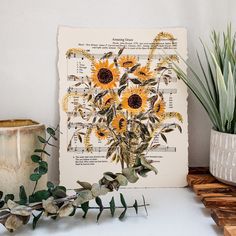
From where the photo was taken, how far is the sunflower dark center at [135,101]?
2.43 feet

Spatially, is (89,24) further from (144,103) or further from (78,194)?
(78,194)

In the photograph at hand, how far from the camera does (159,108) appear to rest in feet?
2.44

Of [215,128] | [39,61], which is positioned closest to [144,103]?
[215,128]

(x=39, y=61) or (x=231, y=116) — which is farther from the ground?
(x=39, y=61)

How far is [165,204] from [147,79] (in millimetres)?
287

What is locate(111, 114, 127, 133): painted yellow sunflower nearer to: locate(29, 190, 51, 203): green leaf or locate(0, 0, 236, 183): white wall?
locate(0, 0, 236, 183): white wall

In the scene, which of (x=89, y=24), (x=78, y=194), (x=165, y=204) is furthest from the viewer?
(x=89, y=24)

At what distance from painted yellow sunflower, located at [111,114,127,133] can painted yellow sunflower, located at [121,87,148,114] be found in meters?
0.02

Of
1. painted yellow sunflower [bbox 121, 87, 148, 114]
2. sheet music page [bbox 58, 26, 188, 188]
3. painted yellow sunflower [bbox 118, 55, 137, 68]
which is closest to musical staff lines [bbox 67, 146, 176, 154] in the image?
sheet music page [bbox 58, 26, 188, 188]

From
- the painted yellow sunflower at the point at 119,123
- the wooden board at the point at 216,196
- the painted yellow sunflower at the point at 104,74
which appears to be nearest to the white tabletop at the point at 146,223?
the wooden board at the point at 216,196

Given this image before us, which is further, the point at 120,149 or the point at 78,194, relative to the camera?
the point at 120,149

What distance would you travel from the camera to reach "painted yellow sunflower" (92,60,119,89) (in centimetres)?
74

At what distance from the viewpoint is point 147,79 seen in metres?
0.74

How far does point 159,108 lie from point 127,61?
0.13m
